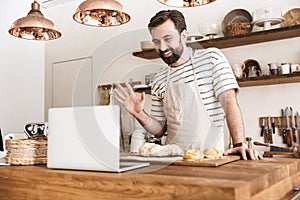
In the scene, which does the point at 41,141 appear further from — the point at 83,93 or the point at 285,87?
the point at 83,93

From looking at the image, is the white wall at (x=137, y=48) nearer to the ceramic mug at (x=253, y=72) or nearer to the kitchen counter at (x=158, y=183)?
the ceramic mug at (x=253, y=72)

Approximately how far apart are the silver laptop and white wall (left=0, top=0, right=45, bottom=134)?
8.58ft

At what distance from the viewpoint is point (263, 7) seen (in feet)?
8.46

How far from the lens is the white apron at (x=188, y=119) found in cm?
167

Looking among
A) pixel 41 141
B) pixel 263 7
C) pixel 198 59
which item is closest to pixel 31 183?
pixel 41 141

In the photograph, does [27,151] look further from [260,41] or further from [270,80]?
[260,41]

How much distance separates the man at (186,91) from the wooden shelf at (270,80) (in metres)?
0.77

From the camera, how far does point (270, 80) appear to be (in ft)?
7.62

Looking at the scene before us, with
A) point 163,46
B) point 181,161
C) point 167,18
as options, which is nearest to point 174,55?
point 163,46

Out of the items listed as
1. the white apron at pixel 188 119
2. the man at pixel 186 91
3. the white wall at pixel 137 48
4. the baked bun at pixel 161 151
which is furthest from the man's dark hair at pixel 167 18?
the white wall at pixel 137 48

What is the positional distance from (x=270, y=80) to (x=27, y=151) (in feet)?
5.86

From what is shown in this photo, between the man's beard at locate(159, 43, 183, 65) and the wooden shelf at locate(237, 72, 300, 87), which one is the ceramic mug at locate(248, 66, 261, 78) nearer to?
the wooden shelf at locate(237, 72, 300, 87)

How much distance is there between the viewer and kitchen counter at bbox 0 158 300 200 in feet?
2.17

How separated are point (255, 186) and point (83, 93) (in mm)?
2852
